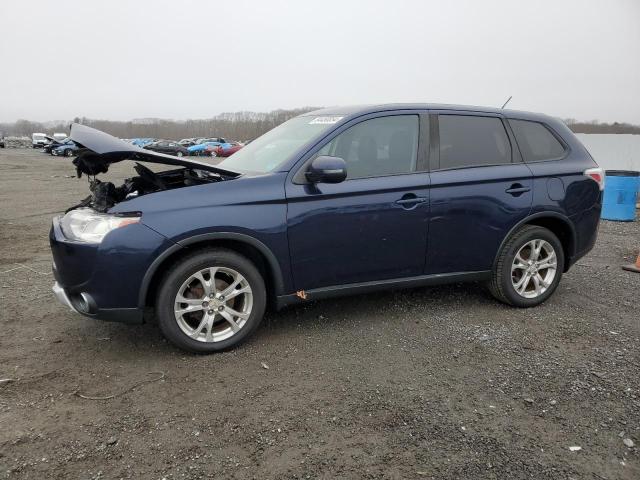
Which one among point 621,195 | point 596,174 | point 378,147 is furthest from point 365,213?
point 621,195

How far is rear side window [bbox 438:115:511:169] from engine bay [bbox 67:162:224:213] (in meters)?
1.93

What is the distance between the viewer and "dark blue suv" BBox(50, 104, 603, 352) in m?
3.33

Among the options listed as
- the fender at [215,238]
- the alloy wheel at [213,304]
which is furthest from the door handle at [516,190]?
the alloy wheel at [213,304]

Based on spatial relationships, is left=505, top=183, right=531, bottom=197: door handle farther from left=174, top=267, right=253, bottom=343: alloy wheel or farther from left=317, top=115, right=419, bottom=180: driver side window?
left=174, top=267, right=253, bottom=343: alloy wheel

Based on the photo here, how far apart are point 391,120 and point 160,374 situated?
8.64 feet

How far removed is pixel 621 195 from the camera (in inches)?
380

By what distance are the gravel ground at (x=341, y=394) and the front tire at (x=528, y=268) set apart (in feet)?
0.48

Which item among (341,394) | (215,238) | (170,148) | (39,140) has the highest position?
(215,238)

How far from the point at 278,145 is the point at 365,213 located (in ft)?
3.37

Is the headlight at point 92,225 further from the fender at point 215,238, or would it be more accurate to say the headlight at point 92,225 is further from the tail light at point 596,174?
the tail light at point 596,174

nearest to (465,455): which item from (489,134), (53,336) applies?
(489,134)

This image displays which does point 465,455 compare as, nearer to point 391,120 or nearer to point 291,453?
point 291,453

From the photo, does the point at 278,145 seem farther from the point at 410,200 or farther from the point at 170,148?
the point at 170,148

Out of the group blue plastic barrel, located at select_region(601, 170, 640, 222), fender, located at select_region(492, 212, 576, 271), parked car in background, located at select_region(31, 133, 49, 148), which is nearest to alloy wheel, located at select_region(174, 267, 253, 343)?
fender, located at select_region(492, 212, 576, 271)
